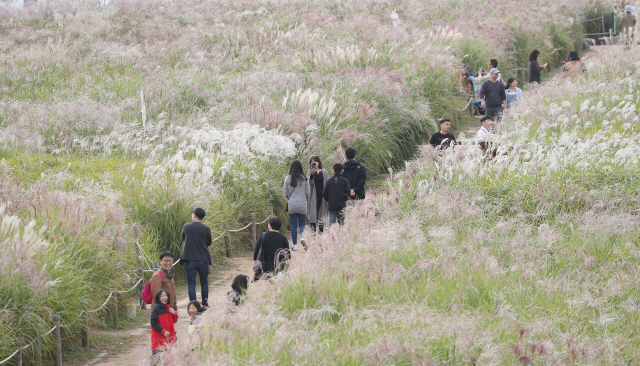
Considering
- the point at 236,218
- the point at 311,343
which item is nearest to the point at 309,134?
the point at 236,218

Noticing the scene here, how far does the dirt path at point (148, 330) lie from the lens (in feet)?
24.0

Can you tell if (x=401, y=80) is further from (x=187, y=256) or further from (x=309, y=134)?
(x=187, y=256)

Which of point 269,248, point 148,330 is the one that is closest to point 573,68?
point 269,248

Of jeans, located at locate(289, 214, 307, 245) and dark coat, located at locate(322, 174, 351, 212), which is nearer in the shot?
dark coat, located at locate(322, 174, 351, 212)

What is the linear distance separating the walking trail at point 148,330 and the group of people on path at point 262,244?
0.87ft

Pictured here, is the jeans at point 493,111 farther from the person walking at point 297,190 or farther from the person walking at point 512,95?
the person walking at point 297,190

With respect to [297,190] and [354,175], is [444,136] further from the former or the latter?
[297,190]

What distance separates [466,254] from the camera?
7.30 metres

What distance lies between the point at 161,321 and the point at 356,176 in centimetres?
472

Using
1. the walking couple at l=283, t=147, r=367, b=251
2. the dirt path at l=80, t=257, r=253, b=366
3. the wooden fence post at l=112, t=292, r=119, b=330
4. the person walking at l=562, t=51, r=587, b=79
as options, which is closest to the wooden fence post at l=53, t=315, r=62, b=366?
the dirt path at l=80, t=257, r=253, b=366

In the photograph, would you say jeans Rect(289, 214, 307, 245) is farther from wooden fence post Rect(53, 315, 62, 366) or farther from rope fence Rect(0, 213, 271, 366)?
wooden fence post Rect(53, 315, 62, 366)

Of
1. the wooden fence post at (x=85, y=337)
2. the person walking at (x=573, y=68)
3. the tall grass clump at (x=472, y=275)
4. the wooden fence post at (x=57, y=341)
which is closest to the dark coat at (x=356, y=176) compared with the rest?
the tall grass clump at (x=472, y=275)

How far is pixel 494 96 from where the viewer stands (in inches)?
574

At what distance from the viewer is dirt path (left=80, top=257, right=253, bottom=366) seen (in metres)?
7.31
